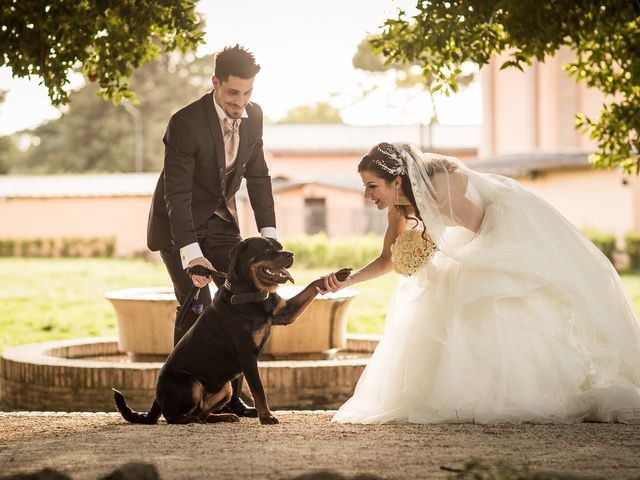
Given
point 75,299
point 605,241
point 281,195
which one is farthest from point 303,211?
point 75,299

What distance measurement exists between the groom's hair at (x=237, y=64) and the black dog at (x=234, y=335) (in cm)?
95

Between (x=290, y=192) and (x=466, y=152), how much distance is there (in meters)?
14.0

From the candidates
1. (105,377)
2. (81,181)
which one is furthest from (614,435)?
(81,181)

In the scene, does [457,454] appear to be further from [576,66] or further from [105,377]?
[576,66]

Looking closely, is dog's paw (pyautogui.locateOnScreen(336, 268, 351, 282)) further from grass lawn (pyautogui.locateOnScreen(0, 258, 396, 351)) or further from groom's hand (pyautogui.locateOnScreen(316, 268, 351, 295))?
grass lawn (pyautogui.locateOnScreen(0, 258, 396, 351))

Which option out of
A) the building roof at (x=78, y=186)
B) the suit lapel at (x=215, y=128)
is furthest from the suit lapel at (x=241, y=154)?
the building roof at (x=78, y=186)

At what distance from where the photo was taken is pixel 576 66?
919 centimetres

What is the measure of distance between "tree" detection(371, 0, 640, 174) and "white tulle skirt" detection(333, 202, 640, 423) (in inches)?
60.3

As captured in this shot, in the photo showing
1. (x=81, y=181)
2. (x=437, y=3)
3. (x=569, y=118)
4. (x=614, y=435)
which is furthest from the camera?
(x=81, y=181)

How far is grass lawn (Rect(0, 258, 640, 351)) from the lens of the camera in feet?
51.1

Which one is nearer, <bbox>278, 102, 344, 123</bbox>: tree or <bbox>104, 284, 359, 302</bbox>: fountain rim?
<bbox>104, 284, 359, 302</bbox>: fountain rim

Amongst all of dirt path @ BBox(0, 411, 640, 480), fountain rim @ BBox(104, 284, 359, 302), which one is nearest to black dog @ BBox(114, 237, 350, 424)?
dirt path @ BBox(0, 411, 640, 480)

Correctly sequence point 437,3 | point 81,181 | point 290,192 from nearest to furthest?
point 437,3 < point 290,192 < point 81,181

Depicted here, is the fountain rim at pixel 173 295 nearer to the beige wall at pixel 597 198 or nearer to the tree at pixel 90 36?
the tree at pixel 90 36
